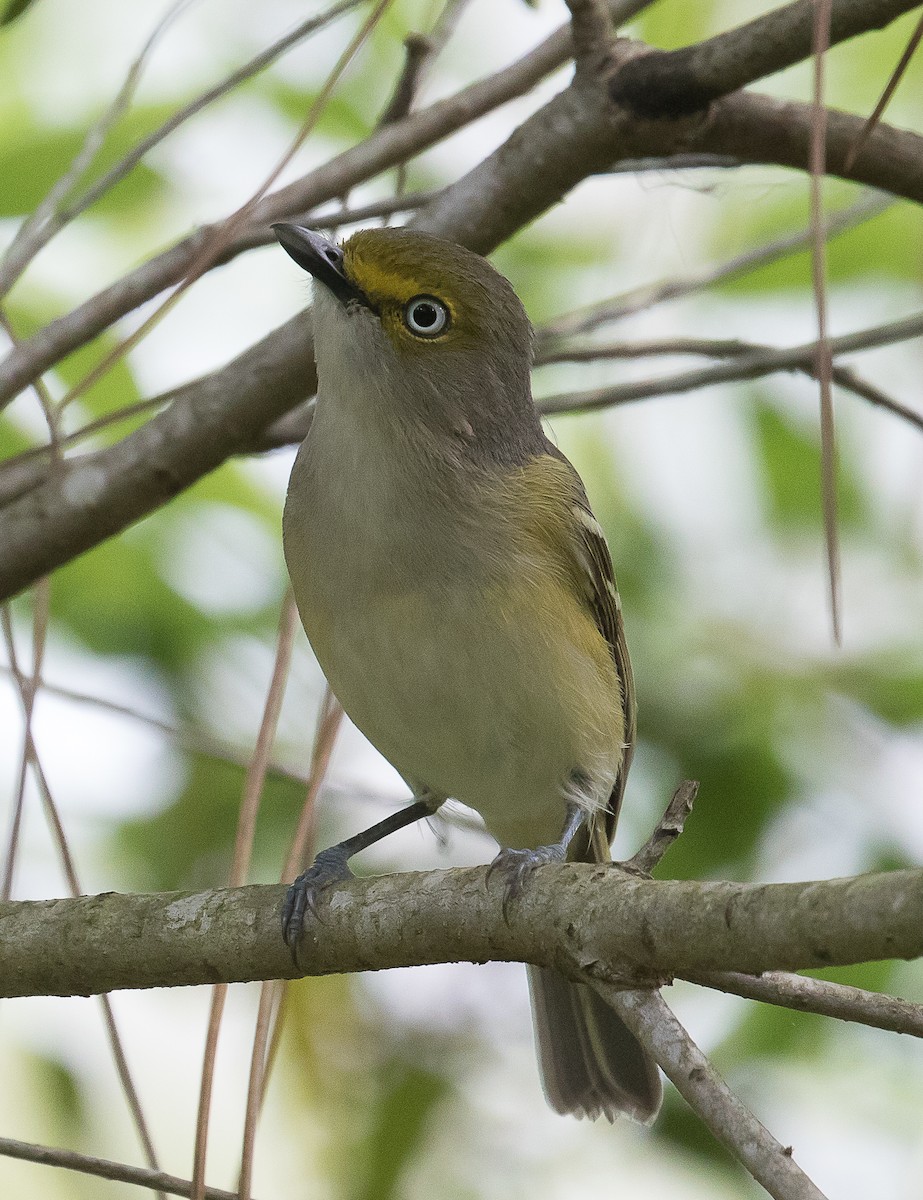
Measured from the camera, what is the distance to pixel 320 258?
11.3 ft

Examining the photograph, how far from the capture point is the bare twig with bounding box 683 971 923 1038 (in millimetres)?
2334

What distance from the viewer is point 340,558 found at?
3475mm

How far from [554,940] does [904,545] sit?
2.96 meters

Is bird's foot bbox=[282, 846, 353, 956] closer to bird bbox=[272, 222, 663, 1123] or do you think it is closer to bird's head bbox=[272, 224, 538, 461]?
bird bbox=[272, 222, 663, 1123]

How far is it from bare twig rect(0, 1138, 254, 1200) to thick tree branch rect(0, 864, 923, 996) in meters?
0.28

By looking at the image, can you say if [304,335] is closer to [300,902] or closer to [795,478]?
[300,902]

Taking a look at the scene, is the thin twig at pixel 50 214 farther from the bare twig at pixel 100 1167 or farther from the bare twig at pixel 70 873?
the bare twig at pixel 100 1167

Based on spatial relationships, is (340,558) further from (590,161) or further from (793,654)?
(793,654)

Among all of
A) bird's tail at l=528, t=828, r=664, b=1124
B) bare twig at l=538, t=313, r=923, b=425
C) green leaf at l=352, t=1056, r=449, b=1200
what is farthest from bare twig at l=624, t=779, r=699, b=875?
green leaf at l=352, t=1056, r=449, b=1200

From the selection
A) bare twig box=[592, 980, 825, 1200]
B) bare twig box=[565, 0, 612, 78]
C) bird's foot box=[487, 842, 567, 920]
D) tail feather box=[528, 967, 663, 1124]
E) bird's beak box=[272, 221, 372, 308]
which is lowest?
bare twig box=[592, 980, 825, 1200]

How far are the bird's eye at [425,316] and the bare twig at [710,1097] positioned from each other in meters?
Result: 1.85

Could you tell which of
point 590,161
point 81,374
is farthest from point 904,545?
point 81,374

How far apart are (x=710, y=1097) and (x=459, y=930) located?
0.61 meters

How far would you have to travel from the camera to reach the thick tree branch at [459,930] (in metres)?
1.97
